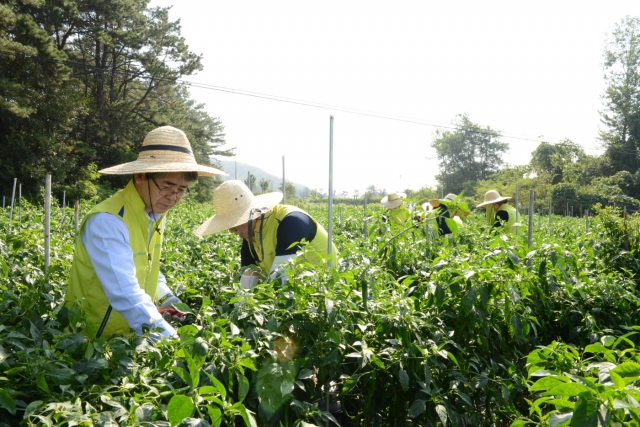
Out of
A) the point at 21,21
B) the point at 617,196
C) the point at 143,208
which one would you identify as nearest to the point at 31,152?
the point at 21,21

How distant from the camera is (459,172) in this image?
63.4 metres

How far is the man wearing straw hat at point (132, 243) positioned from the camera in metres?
1.90

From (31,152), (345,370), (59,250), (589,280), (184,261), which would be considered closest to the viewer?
(345,370)

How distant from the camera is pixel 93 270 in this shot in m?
2.01

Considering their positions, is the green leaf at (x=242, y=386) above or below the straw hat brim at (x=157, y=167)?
below

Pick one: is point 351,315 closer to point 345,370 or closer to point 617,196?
point 345,370

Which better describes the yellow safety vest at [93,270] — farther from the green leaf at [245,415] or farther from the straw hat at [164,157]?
Result: the green leaf at [245,415]

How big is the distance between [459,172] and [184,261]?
62.3m

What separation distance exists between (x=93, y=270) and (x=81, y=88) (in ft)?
96.0

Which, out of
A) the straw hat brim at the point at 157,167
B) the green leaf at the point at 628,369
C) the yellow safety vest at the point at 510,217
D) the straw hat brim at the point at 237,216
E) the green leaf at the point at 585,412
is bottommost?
the yellow safety vest at the point at 510,217

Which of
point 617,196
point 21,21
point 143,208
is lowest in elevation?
point 617,196

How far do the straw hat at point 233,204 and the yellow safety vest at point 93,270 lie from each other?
0.71 m

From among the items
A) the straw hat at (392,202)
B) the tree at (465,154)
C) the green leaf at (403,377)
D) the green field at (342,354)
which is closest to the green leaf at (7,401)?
the green field at (342,354)

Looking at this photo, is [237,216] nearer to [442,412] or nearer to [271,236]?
[271,236]
